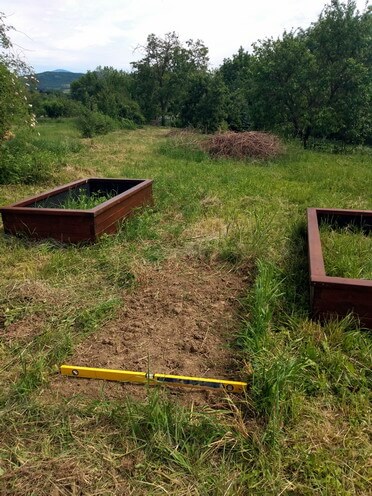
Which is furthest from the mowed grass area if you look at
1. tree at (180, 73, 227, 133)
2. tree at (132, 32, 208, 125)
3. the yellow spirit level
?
tree at (132, 32, 208, 125)

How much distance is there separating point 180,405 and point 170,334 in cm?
64

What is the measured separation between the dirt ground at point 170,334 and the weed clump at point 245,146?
7784mm

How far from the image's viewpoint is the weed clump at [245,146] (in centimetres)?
1040

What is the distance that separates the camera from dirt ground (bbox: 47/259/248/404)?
200 centimetres

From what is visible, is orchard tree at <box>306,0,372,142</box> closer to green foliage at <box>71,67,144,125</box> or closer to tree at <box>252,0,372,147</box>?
tree at <box>252,0,372,147</box>

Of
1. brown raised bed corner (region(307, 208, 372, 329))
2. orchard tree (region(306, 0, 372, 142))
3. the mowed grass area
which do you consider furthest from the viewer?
orchard tree (region(306, 0, 372, 142))

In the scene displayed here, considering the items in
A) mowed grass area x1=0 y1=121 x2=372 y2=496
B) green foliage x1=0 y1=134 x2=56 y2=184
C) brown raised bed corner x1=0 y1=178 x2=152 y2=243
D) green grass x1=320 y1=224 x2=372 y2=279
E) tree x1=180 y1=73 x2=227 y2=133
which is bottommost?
mowed grass area x1=0 y1=121 x2=372 y2=496

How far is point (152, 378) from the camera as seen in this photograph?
6.40 ft

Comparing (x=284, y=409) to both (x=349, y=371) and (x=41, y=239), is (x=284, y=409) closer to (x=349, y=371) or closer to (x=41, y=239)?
(x=349, y=371)

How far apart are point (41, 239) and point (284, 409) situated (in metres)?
3.13

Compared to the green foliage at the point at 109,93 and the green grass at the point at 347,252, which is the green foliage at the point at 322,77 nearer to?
the green grass at the point at 347,252

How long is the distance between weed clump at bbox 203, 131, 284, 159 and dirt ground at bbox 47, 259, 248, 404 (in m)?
7.78

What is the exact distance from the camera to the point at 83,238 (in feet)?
12.7

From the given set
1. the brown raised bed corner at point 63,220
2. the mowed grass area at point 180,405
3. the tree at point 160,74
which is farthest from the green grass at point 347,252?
the tree at point 160,74
